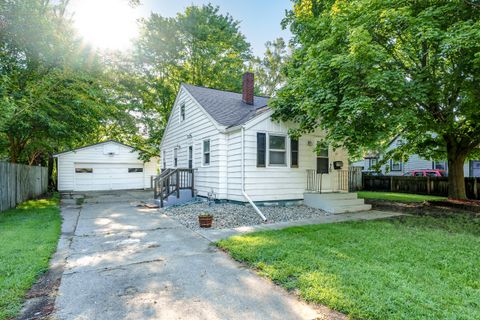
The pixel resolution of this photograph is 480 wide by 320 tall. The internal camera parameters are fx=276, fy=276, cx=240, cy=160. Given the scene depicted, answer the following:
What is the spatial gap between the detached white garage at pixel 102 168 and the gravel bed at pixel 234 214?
12953 millimetres

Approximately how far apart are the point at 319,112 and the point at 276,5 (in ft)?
24.1

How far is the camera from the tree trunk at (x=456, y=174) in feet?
34.7

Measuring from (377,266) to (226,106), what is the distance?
970 centimetres

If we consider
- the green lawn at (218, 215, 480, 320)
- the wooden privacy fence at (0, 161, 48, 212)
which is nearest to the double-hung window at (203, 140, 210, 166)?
the green lawn at (218, 215, 480, 320)

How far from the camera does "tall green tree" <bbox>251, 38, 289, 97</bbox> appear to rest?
94.8 ft

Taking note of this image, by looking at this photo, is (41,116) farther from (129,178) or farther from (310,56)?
(129,178)

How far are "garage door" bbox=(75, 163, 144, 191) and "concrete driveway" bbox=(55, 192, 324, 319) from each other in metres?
16.2

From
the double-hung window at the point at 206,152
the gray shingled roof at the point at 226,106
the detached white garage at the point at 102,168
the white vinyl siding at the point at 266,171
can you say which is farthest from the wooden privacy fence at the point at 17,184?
the white vinyl siding at the point at 266,171

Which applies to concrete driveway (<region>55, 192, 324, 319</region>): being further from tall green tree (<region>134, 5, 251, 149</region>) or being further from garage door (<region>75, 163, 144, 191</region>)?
garage door (<region>75, 163, 144, 191</region>)

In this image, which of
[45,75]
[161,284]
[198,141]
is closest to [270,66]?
[198,141]

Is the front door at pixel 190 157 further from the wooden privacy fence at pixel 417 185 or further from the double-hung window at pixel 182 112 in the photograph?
the wooden privacy fence at pixel 417 185

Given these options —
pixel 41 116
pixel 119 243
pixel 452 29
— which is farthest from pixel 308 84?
pixel 41 116

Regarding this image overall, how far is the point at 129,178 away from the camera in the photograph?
2180 centimetres

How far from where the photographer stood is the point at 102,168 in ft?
68.5
